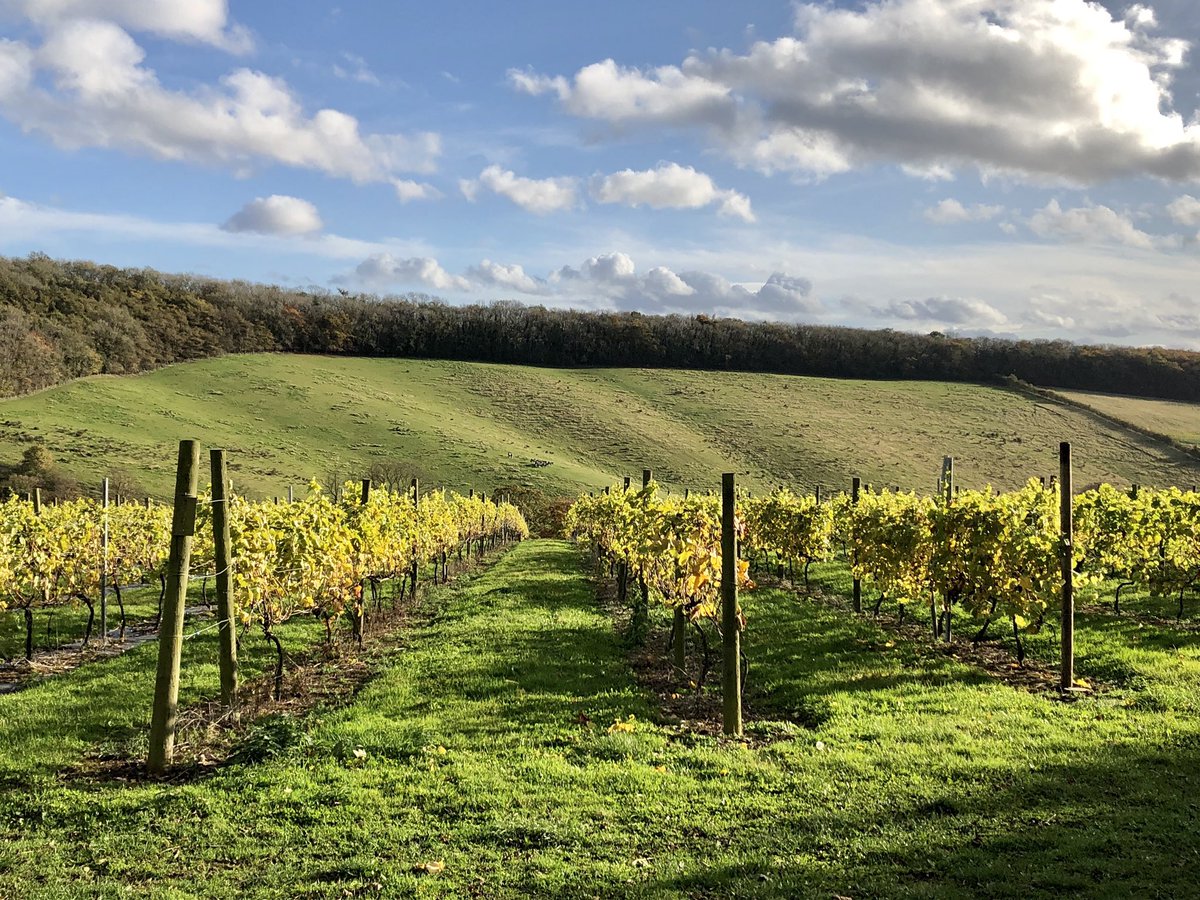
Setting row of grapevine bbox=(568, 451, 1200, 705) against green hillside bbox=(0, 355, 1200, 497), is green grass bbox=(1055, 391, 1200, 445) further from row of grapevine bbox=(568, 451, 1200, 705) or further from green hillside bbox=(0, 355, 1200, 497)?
row of grapevine bbox=(568, 451, 1200, 705)

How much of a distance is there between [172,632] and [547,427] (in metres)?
64.1

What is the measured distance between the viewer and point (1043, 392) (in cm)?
8362

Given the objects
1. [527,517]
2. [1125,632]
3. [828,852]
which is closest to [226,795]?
[828,852]

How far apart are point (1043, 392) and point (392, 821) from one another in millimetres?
91924

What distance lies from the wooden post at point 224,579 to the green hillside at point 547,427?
3952cm

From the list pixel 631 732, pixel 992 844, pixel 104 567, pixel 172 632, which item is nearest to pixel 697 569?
pixel 631 732

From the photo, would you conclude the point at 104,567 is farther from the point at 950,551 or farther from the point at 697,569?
the point at 950,551

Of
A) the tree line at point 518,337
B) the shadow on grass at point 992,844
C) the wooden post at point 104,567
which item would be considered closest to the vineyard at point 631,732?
the shadow on grass at point 992,844

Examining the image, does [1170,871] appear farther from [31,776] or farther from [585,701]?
[31,776]

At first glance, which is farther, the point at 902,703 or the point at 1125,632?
the point at 1125,632

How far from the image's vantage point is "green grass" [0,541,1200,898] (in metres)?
5.21

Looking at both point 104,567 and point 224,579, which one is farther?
point 104,567

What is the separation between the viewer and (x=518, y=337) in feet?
314

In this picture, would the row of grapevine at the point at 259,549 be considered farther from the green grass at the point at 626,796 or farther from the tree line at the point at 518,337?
the tree line at the point at 518,337
